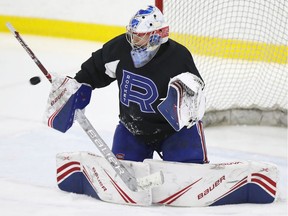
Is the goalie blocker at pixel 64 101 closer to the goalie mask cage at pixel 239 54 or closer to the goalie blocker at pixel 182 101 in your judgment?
the goalie blocker at pixel 182 101

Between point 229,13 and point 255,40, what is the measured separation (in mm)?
391

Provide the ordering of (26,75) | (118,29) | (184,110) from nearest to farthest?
(184,110)
(26,75)
(118,29)

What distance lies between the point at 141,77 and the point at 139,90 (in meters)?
0.05

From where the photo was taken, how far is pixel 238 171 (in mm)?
2555

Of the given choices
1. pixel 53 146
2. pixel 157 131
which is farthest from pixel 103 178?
pixel 53 146

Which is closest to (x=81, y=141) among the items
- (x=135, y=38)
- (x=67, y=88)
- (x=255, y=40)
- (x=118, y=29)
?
(x=67, y=88)

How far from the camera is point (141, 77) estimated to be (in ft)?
8.57

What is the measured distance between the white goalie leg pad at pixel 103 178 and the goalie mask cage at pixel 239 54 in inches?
57.0

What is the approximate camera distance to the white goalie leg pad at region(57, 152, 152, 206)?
8.35 ft

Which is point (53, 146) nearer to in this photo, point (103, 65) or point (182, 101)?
point (103, 65)

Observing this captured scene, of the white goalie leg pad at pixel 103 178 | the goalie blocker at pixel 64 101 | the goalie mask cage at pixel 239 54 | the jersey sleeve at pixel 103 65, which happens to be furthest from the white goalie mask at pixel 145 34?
the goalie mask cage at pixel 239 54

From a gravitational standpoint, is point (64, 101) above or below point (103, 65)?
below

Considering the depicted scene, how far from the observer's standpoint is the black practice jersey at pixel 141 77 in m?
2.59

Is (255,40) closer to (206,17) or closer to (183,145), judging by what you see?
(206,17)
